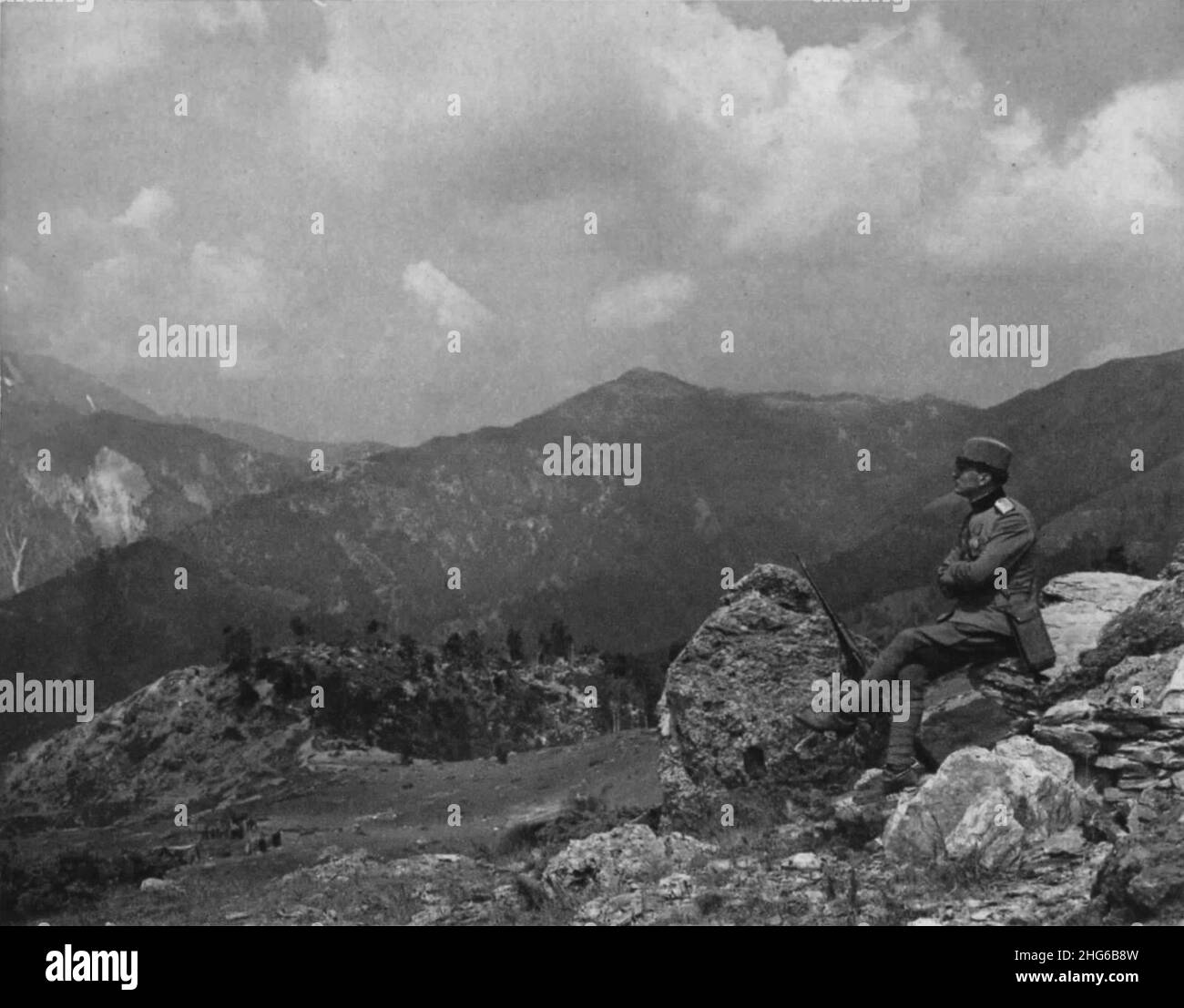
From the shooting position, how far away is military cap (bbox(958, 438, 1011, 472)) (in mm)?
14602

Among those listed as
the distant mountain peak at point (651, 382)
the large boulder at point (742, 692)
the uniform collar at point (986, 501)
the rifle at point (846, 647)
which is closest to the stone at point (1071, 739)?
the rifle at point (846, 647)

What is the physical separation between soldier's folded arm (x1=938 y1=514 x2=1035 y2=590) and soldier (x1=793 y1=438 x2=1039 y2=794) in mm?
10

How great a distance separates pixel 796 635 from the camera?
15945 millimetres

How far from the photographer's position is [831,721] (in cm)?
1512

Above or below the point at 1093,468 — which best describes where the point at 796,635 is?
below

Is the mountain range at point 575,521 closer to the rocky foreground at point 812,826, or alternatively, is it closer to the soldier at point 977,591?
the soldier at point 977,591

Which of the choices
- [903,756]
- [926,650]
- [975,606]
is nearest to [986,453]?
[975,606]

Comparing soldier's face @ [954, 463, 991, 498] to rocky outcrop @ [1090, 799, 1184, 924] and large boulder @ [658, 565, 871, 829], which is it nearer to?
large boulder @ [658, 565, 871, 829]

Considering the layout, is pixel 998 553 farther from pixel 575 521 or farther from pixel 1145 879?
pixel 575 521

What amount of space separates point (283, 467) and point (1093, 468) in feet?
90.0

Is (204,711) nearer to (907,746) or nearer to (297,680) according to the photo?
(297,680)
